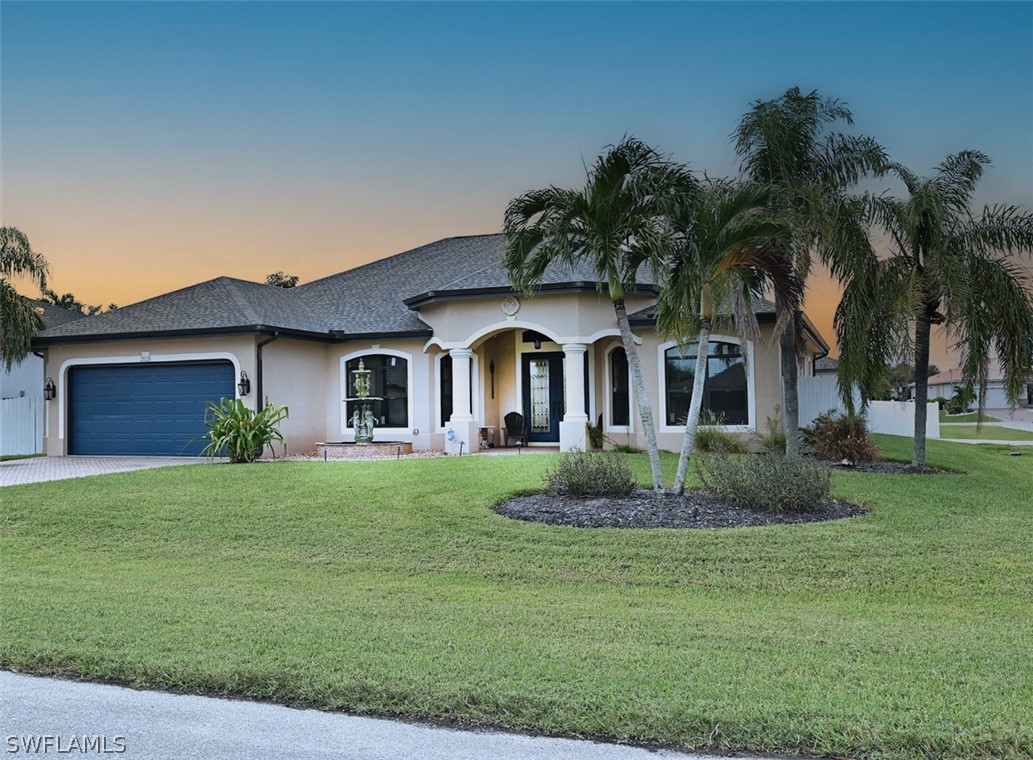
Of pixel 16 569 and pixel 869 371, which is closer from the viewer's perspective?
pixel 16 569

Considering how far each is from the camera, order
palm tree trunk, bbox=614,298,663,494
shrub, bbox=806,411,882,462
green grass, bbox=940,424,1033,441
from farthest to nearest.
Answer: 1. green grass, bbox=940,424,1033,441
2. shrub, bbox=806,411,882,462
3. palm tree trunk, bbox=614,298,663,494

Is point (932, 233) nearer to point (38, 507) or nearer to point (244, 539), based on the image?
point (244, 539)

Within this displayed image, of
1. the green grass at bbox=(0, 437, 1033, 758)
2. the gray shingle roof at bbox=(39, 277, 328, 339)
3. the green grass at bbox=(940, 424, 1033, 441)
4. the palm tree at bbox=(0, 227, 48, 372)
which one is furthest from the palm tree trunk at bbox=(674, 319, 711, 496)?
the green grass at bbox=(940, 424, 1033, 441)

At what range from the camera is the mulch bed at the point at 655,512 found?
30.6 feet

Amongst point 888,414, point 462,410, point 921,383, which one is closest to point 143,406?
point 462,410

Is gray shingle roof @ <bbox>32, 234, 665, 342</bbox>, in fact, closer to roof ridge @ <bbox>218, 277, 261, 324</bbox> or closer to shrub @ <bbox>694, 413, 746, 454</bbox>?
roof ridge @ <bbox>218, 277, 261, 324</bbox>

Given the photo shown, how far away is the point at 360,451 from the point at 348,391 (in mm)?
2627

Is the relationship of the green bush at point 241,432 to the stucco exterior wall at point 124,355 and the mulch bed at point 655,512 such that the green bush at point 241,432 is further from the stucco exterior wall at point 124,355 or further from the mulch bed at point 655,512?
the mulch bed at point 655,512

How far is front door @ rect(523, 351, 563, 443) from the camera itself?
19.8 meters

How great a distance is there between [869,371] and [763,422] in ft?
12.5

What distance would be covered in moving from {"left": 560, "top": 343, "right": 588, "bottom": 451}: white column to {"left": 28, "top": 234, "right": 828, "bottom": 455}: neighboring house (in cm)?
3

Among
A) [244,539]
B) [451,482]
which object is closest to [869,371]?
[451,482]

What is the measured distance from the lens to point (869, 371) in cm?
1359

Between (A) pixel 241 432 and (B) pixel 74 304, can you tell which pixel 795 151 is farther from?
(B) pixel 74 304
